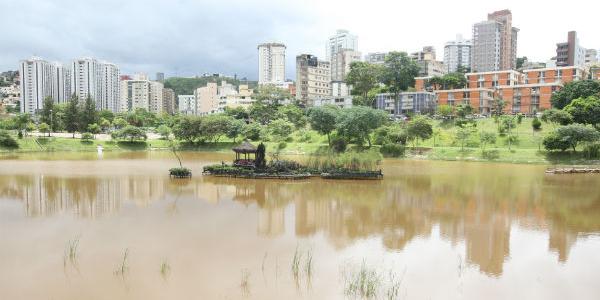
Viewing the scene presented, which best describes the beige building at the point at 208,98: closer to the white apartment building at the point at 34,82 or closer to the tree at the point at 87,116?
the white apartment building at the point at 34,82

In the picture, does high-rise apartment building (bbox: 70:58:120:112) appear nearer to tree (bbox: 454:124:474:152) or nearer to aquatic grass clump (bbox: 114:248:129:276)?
tree (bbox: 454:124:474:152)

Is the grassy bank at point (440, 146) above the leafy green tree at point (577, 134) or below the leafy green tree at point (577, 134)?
below

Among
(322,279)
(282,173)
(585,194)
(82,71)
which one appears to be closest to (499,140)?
(585,194)

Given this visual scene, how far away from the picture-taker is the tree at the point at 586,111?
1806 inches

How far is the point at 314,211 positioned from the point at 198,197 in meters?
6.42

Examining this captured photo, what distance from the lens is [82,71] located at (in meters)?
126

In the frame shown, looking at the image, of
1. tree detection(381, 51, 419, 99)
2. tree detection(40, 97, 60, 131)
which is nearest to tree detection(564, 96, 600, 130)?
tree detection(381, 51, 419, 99)

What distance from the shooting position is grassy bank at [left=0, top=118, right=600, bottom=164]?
43.3m

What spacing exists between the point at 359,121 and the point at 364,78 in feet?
97.6

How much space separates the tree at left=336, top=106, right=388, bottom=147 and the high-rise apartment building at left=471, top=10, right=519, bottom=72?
246 ft

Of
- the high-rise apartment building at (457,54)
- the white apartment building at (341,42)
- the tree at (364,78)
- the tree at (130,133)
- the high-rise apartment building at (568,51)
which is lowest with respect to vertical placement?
the tree at (130,133)

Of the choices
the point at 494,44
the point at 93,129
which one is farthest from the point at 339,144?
the point at 494,44

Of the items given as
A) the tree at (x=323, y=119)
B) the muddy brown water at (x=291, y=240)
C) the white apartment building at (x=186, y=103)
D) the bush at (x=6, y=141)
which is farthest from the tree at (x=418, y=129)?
the white apartment building at (x=186, y=103)

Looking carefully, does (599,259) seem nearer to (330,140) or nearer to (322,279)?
(322,279)
